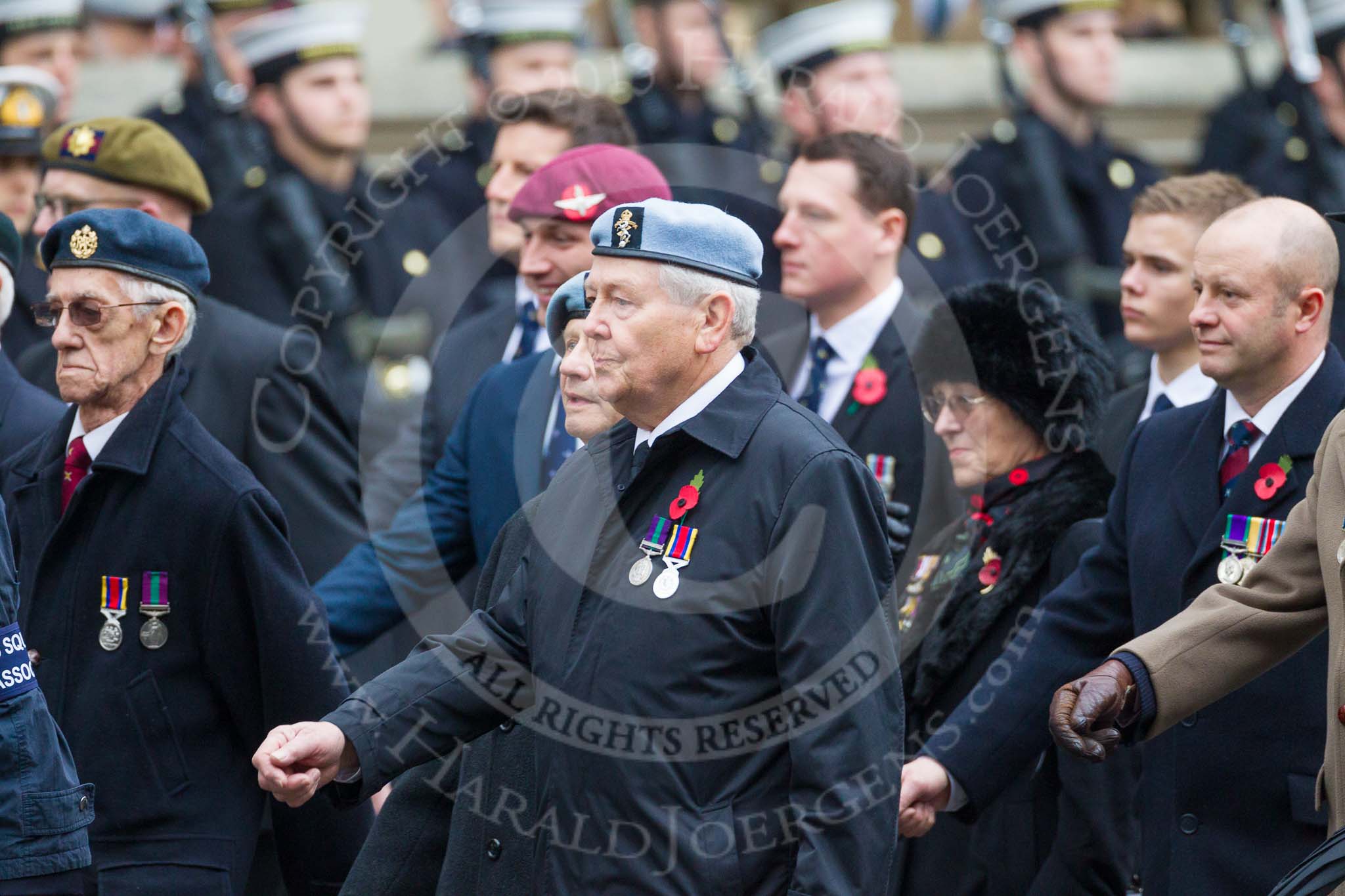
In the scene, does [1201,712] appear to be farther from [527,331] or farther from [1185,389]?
[527,331]

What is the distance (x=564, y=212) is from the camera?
643cm

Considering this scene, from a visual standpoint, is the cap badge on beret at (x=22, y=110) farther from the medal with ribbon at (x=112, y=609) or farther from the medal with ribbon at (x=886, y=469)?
the medal with ribbon at (x=886, y=469)

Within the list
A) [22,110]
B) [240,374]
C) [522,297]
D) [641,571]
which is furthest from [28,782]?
[22,110]

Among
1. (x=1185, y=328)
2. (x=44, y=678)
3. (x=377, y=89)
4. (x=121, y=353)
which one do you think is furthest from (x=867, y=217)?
(x=377, y=89)

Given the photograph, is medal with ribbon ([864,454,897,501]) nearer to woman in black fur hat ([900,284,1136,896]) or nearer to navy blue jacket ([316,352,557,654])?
woman in black fur hat ([900,284,1136,896])

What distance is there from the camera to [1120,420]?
6.83 metres

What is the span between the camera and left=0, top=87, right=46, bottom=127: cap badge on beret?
8336 millimetres

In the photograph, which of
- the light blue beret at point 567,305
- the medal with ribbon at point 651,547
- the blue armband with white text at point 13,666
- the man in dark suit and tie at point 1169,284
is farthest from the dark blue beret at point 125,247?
the man in dark suit and tie at point 1169,284

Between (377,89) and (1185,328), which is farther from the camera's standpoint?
(377,89)

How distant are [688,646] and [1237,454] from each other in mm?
1720

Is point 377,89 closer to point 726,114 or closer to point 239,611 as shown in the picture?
point 726,114

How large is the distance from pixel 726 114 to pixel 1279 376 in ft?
21.9

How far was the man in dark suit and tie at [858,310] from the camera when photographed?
256 inches

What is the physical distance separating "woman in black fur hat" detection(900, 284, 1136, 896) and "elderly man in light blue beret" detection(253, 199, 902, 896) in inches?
49.6
